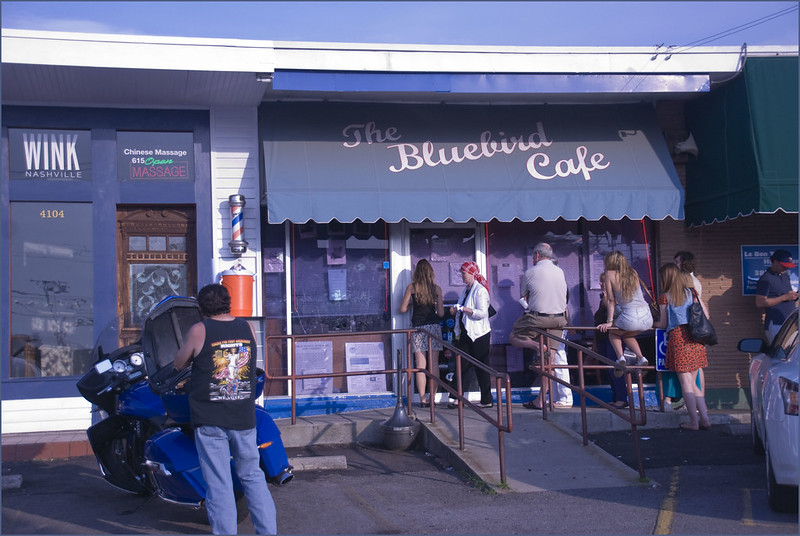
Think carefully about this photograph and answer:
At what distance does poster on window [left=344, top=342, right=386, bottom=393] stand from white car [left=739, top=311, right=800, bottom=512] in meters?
4.71

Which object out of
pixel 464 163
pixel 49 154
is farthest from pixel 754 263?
pixel 49 154

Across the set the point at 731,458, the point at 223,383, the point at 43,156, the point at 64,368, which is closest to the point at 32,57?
the point at 43,156

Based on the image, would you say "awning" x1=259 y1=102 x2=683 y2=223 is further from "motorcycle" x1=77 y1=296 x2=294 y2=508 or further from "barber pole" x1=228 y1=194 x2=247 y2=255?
"motorcycle" x1=77 y1=296 x2=294 y2=508

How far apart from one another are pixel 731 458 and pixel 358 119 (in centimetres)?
574

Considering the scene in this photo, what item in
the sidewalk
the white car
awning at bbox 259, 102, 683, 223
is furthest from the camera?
awning at bbox 259, 102, 683, 223

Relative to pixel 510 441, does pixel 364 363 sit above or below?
above

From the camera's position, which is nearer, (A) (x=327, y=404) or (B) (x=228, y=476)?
(B) (x=228, y=476)

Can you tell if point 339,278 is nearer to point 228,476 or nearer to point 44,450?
point 44,450

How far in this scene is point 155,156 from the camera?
32.0 ft

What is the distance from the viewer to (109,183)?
9.59 m

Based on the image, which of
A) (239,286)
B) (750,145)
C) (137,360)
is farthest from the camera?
(239,286)

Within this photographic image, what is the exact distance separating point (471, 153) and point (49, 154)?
5123 mm

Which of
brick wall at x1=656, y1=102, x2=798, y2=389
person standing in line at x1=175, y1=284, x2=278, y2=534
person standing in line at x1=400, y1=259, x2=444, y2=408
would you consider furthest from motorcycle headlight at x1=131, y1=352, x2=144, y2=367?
brick wall at x1=656, y1=102, x2=798, y2=389

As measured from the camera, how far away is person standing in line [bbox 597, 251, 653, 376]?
9266 millimetres
